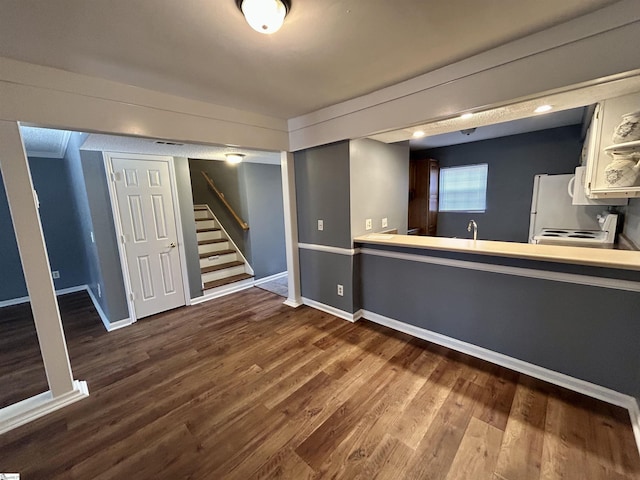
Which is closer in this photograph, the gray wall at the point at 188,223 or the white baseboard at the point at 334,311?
the white baseboard at the point at 334,311

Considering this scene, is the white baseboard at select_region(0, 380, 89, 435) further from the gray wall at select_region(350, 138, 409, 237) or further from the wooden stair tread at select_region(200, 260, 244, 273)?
the gray wall at select_region(350, 138, 409, 237)

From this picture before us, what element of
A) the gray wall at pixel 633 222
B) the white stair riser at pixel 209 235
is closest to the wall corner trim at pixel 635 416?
the gray wall at pixel 633 222

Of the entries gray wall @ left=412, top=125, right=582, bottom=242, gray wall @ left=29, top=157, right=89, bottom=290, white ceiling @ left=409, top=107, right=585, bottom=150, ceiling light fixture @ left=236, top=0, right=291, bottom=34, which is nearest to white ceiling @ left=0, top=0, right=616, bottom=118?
ceiling light fixture @ left=236, top=0, right=291, bottom=34

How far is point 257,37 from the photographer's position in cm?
150

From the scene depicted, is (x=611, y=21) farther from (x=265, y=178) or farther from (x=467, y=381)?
(x=265, y=178)

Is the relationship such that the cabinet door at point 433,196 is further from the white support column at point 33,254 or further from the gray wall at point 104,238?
the white support column at point 33,254

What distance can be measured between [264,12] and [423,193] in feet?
14.5

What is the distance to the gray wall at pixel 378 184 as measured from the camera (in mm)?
2969

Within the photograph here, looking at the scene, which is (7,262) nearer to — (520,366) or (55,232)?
(55,232)

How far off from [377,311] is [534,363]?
146 cm

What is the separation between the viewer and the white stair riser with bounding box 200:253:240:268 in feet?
14.9

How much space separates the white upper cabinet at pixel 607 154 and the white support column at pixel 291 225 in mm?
3044

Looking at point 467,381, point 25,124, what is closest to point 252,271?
point 25,124

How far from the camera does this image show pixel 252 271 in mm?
4648
